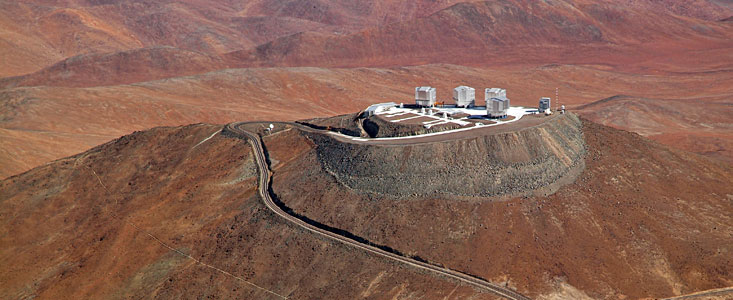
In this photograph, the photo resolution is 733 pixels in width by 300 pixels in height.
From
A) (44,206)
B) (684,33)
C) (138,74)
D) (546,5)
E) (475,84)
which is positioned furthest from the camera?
(546,5)

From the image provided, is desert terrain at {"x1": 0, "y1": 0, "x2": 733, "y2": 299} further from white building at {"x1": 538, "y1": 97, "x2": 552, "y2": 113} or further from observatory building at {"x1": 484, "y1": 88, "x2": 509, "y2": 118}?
observatory building at {"x1": 484, "y1": 88, "x2": 509, "y2": 118}

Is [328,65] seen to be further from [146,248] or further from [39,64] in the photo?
[146,248]

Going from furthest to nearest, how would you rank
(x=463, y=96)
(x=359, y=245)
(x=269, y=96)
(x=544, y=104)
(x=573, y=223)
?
(x=269, y=96)
(x=463, y=96)
(x=544, y=104)
(x=573, y=223)
(x=359, y=245)

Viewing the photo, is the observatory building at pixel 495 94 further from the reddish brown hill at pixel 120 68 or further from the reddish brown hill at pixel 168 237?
the reddish brown hill at pixel 120 68

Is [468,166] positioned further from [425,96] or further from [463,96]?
[425,96]

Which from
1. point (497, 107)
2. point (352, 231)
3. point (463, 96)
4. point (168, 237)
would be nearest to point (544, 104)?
point (497, 107)

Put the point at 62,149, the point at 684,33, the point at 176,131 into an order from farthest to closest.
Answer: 1. the point at 684,33
2. the point at 62,149
3. the point at 176,131

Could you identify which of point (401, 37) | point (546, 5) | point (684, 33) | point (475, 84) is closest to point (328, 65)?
point (401, 37)
